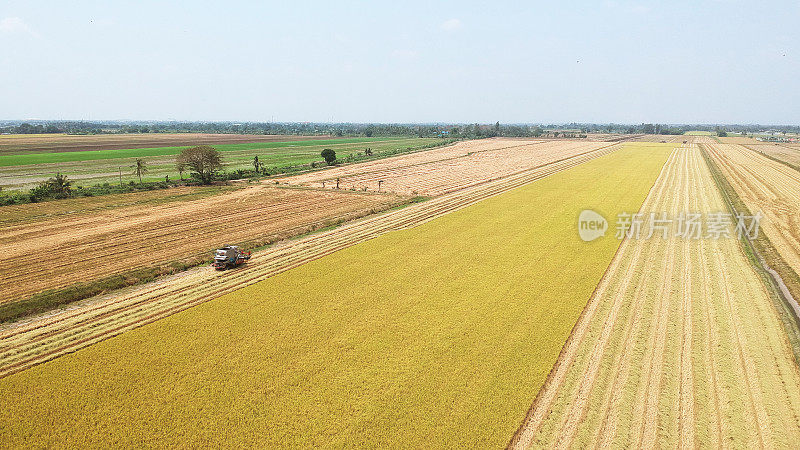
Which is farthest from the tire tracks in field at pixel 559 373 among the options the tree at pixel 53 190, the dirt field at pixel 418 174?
the tree at pixel 53 190

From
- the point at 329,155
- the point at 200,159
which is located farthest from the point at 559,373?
the point at 329,155

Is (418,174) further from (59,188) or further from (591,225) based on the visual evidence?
(59,188)

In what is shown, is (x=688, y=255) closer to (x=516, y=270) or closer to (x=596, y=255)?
(x=596, y=255)

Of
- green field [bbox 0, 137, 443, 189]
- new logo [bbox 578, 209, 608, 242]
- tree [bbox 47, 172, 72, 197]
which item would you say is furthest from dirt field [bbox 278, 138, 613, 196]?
tree [bbox 47, 172, 72, 197]

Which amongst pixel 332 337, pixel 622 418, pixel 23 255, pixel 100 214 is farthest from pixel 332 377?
pixel 100 214

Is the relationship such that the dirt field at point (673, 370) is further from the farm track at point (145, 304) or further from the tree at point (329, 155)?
the tree at point (329, 155)

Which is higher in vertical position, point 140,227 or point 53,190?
point 53,190
